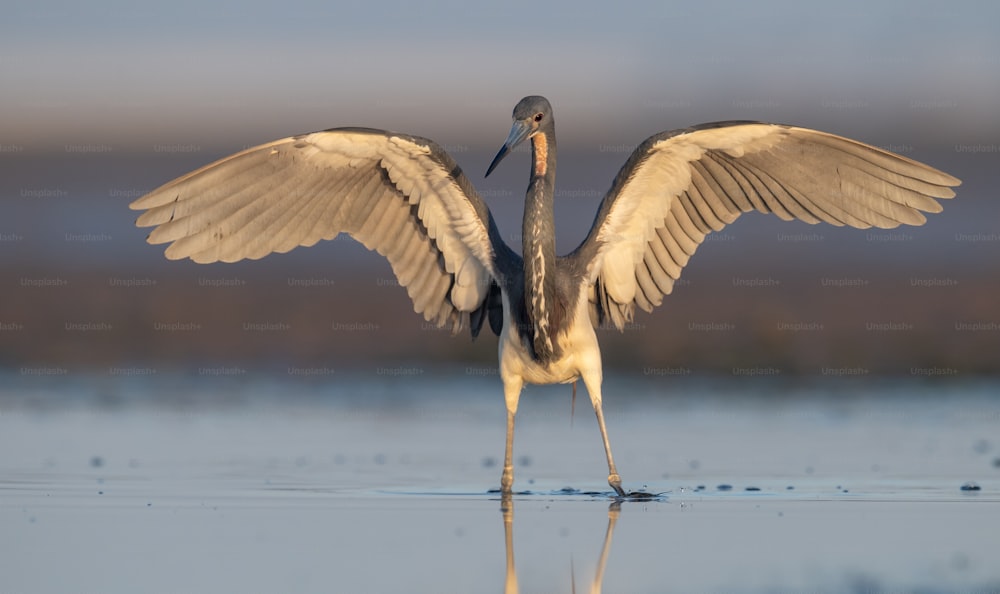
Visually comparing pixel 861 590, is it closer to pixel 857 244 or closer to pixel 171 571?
pixel 171 571

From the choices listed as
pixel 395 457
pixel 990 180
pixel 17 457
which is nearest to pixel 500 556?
pixel 395 457

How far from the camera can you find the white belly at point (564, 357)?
10.8 m

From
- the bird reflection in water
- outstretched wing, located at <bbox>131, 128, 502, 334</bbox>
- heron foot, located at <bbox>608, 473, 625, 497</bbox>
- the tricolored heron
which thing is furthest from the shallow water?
outstretched wing, located at <bbox>131, 128, 502, 334</bbox>

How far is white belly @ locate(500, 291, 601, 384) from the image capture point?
35.6ft

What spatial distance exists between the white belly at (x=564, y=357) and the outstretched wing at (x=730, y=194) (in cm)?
52

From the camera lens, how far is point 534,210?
10727mm

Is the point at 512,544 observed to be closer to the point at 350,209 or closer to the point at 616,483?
the point at 616,483

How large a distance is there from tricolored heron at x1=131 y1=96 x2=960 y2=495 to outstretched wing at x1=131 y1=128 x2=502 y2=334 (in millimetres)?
11

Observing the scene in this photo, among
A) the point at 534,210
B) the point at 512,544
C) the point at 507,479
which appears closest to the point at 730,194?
the point at 534,210

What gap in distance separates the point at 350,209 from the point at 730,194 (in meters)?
2.65

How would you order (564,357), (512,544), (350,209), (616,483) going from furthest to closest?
(350,209) → (564,357) → (616,483) → (512,544)

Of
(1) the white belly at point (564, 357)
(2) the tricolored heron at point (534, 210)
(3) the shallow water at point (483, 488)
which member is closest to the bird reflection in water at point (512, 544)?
(3) the shallow water at point (483, 488)

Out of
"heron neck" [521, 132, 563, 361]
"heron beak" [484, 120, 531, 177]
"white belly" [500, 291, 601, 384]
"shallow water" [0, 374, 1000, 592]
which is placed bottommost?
"shallow water" [0, 374, 1000, 592]

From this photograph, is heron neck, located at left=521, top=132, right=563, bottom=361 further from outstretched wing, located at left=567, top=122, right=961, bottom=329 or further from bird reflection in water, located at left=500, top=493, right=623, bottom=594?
bird reflection in water, located at left=500, top=493, right=623, bottom=594
